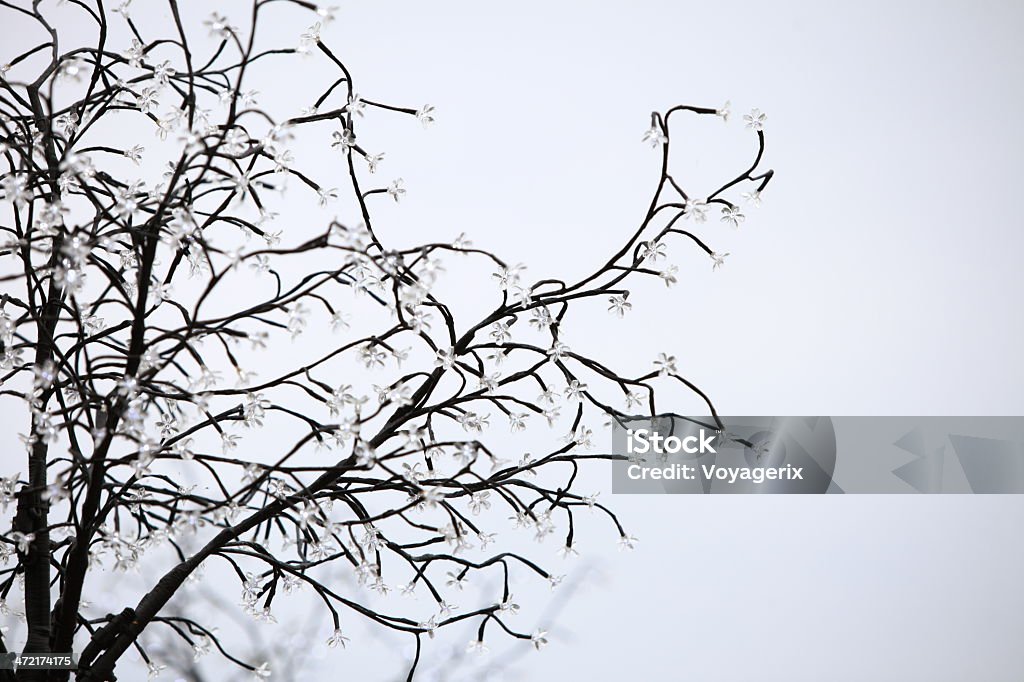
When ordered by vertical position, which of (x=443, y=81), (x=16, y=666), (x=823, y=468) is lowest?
(x=16, y=666)

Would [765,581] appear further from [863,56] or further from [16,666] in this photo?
[16,666]

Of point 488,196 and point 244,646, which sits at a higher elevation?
point 488,196

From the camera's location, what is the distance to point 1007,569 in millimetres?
1326

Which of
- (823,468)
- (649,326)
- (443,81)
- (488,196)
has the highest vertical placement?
(443,81)

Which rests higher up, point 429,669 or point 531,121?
point 531,121

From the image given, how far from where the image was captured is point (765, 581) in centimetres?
130

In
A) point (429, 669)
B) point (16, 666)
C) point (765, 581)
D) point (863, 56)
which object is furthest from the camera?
point (863, 56)

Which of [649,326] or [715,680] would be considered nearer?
[715,680]

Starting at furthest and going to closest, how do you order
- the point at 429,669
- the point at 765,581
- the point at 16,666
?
1. the point at 765,581
2. the point at 429,669
3. the point at 16,666

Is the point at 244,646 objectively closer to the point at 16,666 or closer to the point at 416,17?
the point at 16,666

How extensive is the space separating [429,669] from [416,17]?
93cm

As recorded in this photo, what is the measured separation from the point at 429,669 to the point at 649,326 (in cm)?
57

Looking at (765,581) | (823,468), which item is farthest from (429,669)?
(823,468)

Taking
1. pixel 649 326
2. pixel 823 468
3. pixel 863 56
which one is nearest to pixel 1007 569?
pixel 823 468
